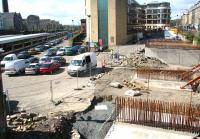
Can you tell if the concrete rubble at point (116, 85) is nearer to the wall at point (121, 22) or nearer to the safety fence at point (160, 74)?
the safety fence at point (160, 74)

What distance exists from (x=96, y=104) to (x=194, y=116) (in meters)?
7.94

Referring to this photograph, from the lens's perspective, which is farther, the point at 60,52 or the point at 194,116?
the point at 60,52

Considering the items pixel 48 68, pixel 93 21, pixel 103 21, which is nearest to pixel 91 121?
pixel 48 68

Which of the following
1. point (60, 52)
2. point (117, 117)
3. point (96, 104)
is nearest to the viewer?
point (117, 117)

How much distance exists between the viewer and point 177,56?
39125 millimetres

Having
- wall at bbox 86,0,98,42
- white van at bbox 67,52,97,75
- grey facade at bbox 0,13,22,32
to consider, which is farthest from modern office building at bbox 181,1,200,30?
grey facade at bbox 0,13,22,32

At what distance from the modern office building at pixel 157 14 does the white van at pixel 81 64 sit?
129359 millimetres

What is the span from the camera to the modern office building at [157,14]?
158 metres

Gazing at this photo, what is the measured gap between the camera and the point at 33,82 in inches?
1180

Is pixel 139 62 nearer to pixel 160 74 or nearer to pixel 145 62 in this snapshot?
pixel 145 62

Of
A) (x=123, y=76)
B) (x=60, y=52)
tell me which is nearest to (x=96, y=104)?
(x=123, y=76)

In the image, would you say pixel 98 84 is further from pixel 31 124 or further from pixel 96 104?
pixel 31 124

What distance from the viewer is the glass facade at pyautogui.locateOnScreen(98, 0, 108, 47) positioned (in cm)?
6391

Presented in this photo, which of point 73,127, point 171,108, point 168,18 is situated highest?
point 168,18
